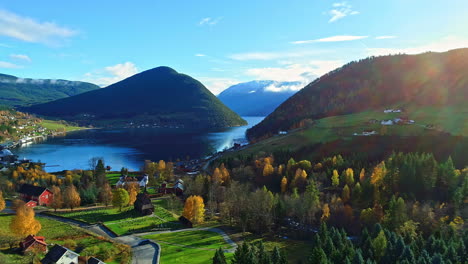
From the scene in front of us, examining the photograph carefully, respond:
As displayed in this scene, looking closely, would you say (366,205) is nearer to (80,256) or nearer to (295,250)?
(295,250)

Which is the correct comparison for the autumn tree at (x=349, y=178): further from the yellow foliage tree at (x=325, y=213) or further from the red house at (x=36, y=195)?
the red house at (x=36, y=195)

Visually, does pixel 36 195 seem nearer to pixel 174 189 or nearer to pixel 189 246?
pixel 174 189

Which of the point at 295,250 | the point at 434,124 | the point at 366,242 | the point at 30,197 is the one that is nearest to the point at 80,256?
the point at 295,250

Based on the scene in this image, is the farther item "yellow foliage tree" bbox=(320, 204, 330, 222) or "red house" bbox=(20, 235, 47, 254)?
"yellow foliage tree" bbox=(320, 204, 330, 222)

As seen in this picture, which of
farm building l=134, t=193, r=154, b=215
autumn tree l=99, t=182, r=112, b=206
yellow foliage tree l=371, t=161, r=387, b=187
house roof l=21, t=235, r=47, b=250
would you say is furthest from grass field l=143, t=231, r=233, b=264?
yellow foliage tree l=371, t=161, r=387, b=187

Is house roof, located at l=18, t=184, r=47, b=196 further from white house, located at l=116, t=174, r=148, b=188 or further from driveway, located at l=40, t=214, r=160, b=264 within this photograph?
white house, located at l=116, t=174, r=148, b=188

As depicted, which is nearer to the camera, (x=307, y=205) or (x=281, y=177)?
(x=307, y=205)

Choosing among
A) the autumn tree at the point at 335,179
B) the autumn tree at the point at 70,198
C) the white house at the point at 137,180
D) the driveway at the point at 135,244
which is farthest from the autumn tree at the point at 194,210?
the white house at the point at 137,180

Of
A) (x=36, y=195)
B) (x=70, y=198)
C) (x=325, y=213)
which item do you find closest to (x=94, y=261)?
(x=70, y=198)
